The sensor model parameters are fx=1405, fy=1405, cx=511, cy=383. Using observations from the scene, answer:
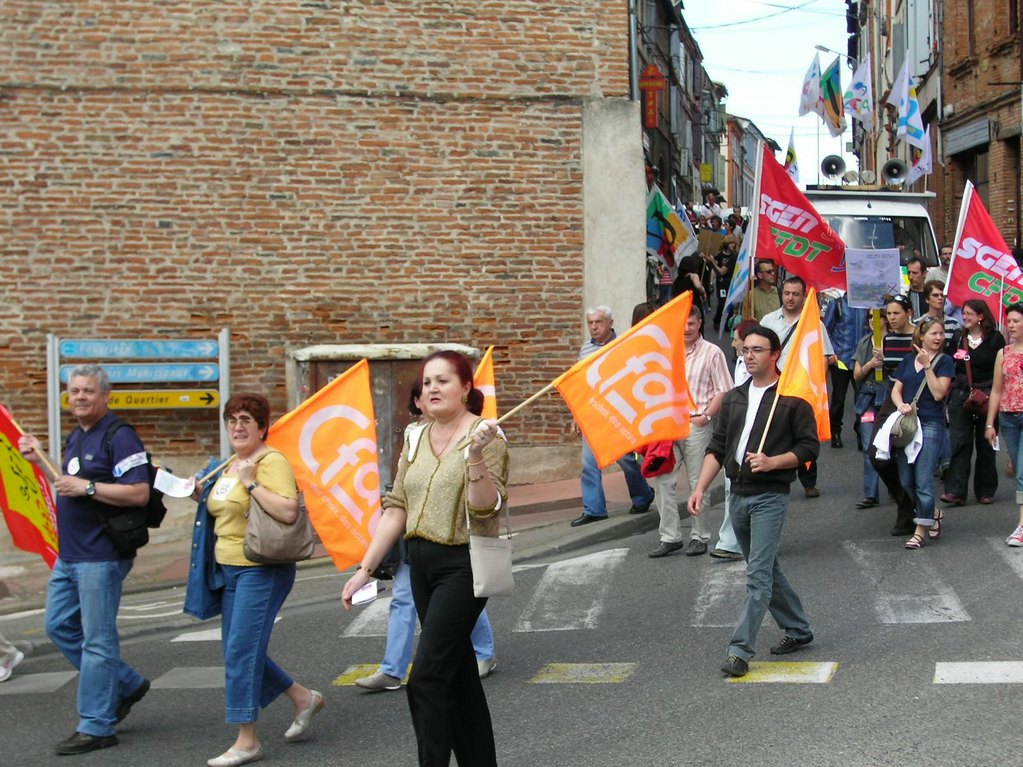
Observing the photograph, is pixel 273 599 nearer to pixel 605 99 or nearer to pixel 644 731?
pixel 644 731

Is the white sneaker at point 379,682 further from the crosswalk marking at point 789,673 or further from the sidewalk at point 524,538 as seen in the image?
the sidewalk at point 524,538

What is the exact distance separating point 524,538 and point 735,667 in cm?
485

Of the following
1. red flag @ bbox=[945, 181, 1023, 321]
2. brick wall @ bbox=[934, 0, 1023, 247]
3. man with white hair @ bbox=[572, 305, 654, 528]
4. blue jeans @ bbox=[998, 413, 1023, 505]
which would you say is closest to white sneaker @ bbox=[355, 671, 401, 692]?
man with white hair @ bbox=[572, 305, 654, 528]

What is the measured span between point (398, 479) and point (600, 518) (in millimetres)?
6653

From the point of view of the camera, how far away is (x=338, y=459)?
7020 millimetres

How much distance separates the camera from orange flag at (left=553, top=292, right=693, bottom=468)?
279 inches

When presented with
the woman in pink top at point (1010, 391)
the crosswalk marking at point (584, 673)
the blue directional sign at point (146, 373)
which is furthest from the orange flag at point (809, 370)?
the blue directional sign at point (146, 373)

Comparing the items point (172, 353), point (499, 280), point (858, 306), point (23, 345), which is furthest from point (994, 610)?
point (23, 345)

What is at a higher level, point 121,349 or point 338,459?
point 121,349

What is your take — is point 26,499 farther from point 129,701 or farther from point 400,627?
point 400,627

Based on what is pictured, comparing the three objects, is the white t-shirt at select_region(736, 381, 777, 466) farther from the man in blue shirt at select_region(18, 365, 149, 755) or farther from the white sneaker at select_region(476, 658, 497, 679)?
the man in blue shirt at select_region(18, 365, 149, 755)

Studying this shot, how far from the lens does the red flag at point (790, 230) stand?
12695mm

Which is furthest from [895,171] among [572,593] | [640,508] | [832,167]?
[572,593]

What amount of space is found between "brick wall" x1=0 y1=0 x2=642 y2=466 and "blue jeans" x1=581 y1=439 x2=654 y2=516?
8.91ft
